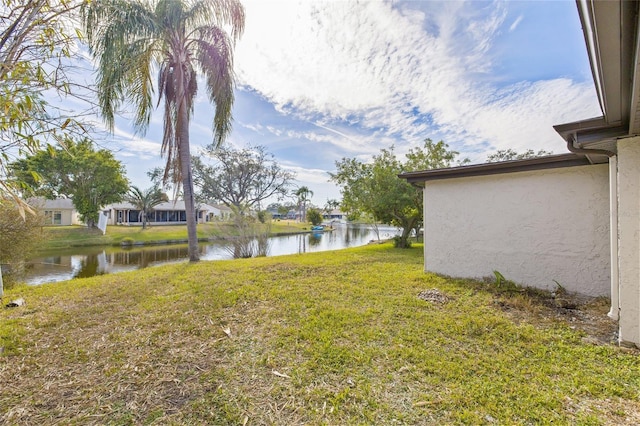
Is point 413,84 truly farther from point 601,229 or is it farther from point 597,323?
point 597,323

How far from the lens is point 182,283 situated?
522cm

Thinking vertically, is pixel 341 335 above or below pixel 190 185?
below

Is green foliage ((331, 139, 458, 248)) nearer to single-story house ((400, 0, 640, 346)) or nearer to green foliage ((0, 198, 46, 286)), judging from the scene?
single-story house ((400, 0, 640, 346))

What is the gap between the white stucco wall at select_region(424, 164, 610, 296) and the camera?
402 cm

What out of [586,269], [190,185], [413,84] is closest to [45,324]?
[190,185]

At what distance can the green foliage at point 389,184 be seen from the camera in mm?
9977

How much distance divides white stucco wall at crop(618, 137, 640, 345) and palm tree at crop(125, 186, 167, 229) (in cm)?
3005

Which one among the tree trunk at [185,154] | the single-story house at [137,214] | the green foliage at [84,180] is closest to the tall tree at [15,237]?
the tree trunk at [185,154]

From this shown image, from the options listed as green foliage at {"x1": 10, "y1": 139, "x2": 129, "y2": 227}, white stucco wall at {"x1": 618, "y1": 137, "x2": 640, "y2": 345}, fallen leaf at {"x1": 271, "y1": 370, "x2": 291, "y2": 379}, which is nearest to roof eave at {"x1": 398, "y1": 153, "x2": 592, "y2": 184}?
white stucco wall at {"x1": 618, "y1": 137, "x2": 640, "y2": 345}

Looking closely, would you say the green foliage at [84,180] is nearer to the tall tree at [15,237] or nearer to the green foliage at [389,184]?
the tall tree at [15,237]

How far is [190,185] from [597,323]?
8.84m

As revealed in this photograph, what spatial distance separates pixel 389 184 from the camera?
10.1 metres

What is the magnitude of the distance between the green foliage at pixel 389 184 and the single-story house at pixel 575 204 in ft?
14.1

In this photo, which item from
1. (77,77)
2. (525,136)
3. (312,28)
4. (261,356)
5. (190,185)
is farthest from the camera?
(190,185)
